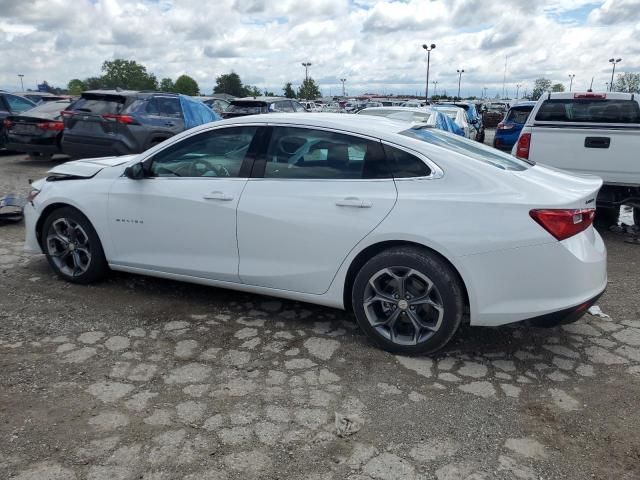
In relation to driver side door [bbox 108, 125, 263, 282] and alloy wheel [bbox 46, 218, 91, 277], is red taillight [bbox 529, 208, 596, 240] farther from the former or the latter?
alloy wheel [bbox 46, 218, 91, 277]

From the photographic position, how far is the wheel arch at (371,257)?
3477mm

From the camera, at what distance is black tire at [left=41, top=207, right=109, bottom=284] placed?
4.73 metres

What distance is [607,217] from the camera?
798cm

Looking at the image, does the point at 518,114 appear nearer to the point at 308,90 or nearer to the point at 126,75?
the point at 308,90

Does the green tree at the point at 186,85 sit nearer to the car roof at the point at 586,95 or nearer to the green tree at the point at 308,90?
the green tree at the point at 308,90

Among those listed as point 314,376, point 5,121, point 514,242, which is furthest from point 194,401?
point 5,121

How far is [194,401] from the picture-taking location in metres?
3.14

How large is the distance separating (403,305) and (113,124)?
8.17 m

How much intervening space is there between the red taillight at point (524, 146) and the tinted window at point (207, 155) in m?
4.20

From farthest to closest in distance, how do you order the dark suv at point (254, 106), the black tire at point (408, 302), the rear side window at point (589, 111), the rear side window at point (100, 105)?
the dark suv at point (254, 106), the rear side window at point (100, 105), the rear side window at point (589, 111), the black tire at point (408, 302)

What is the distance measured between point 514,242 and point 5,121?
1236cm

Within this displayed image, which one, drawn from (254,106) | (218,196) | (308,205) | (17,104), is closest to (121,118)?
(17,104)

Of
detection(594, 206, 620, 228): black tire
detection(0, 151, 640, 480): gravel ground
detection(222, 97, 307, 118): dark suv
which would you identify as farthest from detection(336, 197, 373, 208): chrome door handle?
detection(222, 97, 307, 118): dark suv

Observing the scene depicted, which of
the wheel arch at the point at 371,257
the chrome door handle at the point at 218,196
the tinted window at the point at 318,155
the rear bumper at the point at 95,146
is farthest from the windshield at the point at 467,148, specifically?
the rear bumper at the point at 95,146
